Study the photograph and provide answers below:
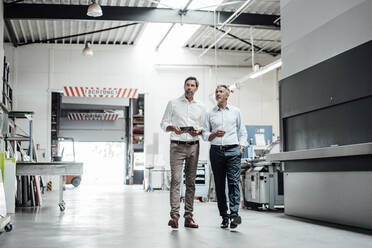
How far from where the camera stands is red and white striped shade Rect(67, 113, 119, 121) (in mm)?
20406

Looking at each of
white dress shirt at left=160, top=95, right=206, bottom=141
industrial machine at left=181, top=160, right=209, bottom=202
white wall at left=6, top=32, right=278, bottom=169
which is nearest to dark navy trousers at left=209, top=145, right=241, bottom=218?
white dress shirt at left=160, top=95, right=206, bottom=141

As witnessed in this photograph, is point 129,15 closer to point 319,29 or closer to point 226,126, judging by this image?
point 319,29

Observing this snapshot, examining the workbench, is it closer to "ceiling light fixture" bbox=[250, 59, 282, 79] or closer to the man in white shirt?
the man in white shirt

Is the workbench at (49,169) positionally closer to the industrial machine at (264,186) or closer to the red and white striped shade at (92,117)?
the industrial machine at (264,186)

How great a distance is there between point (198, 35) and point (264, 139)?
751cm

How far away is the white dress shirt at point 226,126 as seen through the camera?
450cm

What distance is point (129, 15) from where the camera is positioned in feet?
38.3

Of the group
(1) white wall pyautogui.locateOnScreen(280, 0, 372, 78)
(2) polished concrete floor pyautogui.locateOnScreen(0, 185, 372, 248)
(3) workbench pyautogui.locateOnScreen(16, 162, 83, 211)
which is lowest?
(2) polished concrete floor pyautogui.locateOnScreen(0, 185, 372, 248)

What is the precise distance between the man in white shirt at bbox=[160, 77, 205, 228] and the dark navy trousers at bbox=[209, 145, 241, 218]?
0.76ft

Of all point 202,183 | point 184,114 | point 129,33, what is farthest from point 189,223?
point 129,33

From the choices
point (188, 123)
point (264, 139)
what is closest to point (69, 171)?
point (188, 123)

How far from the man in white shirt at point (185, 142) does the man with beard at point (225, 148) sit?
5.6 inches

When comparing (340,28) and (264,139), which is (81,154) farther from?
(340,28)

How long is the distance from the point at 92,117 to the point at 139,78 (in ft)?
17.9
